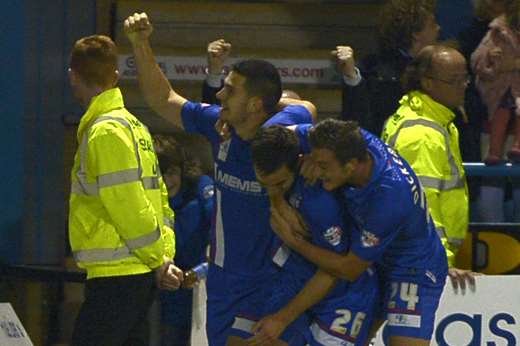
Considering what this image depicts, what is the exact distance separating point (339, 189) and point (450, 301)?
1735mm

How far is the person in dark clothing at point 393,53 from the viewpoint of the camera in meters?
9.47

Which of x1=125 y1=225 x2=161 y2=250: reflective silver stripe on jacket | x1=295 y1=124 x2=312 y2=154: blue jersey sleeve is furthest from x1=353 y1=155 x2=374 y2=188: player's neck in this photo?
x1=125 y1=225 x2=161 y2=250: reflective silver stripe on jacket

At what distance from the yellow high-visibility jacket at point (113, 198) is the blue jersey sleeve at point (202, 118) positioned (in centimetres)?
26

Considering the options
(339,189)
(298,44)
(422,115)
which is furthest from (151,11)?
(339,189)

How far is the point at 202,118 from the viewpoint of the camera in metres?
8.12

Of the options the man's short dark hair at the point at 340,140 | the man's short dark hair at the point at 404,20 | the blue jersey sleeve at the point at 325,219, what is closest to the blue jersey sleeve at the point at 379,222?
the blue jersey sleeve at the point at 325,219

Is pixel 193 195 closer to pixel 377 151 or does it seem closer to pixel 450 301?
pixel 450 301

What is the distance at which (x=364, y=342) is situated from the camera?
765 cm

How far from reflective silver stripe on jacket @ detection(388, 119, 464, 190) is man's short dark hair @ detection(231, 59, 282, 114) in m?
1.08

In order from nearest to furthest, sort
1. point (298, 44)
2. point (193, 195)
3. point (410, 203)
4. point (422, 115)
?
point (410, 203), point (422, 115), point (193, 195), point (298, 44)

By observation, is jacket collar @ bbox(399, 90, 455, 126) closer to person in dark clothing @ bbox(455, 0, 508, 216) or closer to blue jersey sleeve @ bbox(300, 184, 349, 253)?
person in dark clothing @ bbox(455, 0, 508, 216)

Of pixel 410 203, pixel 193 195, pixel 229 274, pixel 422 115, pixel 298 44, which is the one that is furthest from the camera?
pixel 298 44

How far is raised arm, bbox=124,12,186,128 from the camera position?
321 inches

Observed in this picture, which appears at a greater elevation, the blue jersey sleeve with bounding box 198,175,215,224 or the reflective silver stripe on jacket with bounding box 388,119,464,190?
the reflective silver stripe on jacket with bounding box 388,119,464,190
